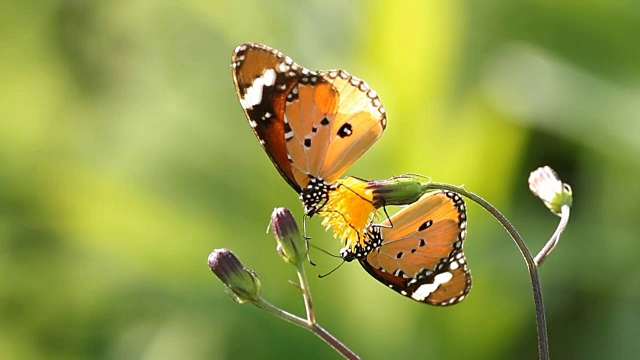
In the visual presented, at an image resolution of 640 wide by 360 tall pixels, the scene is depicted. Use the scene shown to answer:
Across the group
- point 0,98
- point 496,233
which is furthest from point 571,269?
point 0,98

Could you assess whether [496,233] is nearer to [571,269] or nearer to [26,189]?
[571,269]

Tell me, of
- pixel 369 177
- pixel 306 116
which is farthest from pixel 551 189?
pixel 369 177

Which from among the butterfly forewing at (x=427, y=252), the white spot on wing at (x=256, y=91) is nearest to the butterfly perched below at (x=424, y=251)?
the butterfly forewing at (x=427, y=252)

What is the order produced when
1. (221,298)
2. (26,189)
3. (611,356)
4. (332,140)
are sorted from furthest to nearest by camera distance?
1. (26,189)
2. (221,298)
3. (611,356)
4. (332,140)

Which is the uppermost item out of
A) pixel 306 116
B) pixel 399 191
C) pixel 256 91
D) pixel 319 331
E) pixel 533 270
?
pixel 256 91

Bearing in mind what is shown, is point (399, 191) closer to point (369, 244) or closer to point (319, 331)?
point (369, 244)
